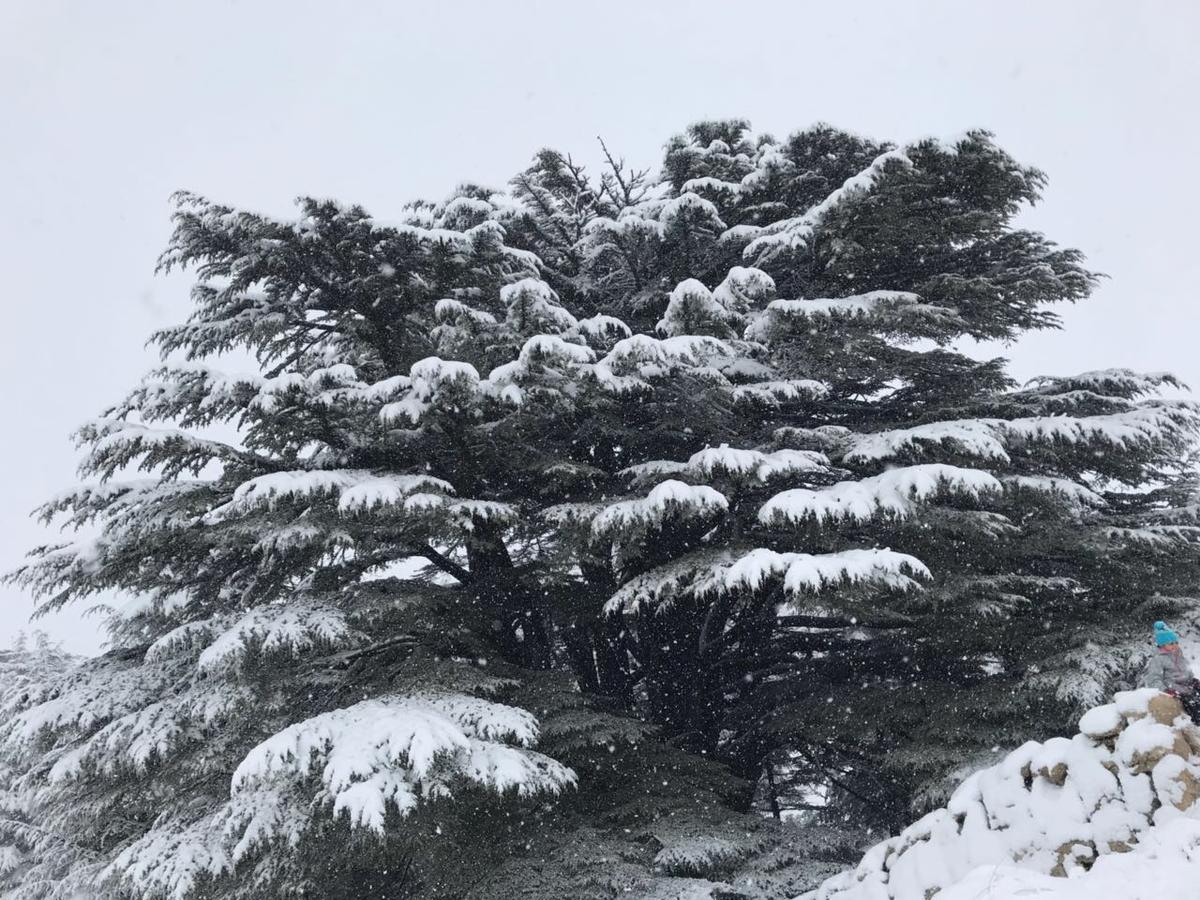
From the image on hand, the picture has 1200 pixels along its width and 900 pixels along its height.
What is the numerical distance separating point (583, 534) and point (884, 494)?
291cm

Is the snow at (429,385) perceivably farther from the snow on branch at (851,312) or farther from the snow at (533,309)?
the snow on branch at (851,312)

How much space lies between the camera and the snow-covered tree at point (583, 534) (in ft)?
22.0

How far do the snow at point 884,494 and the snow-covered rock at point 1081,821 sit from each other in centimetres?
212

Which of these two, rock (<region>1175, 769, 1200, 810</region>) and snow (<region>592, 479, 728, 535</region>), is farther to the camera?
snow (<region>592, 479, 728, 535</region>)

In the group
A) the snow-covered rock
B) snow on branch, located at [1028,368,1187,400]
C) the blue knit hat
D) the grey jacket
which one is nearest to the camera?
the snow-covered rock

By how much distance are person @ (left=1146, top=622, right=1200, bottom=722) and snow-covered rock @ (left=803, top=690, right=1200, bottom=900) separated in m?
1.94

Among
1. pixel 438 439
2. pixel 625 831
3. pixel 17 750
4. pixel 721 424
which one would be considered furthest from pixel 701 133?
pixel 17 750

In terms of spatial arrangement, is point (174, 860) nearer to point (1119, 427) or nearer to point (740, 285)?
point (740, 285)

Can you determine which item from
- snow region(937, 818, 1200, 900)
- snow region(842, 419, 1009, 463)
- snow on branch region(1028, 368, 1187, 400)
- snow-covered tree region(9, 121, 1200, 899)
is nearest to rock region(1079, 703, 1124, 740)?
snow region(937, 818, 1200, 900)

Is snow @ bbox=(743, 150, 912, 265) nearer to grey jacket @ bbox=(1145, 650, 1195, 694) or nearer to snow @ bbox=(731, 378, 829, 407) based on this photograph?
snow @ bbox=(731, 378, 829, 407)

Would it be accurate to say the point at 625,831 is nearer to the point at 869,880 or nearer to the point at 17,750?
the point at 869,880

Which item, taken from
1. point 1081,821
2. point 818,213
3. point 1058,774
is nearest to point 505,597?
point 818,213

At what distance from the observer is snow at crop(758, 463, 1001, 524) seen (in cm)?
637

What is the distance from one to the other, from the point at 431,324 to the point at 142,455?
3532 millimetres
